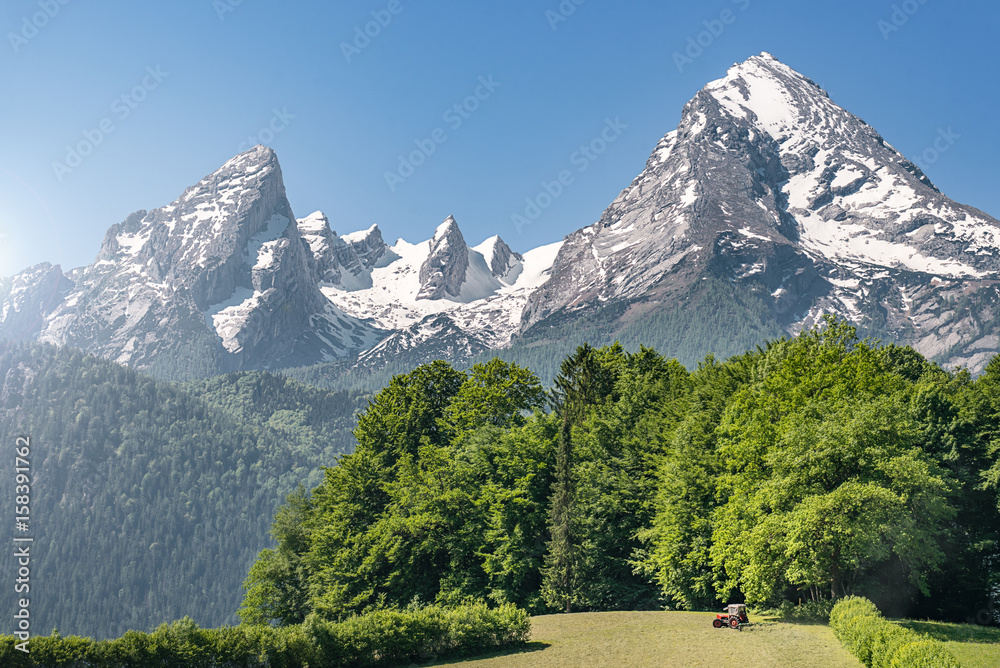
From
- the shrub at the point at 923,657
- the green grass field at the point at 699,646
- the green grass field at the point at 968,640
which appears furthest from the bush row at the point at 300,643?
the green grass field at the point at 968,640

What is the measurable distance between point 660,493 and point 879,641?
2649cm

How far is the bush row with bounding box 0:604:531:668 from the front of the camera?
3653cm

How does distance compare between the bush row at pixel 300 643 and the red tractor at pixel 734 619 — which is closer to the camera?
the bush row at pixel 300 643

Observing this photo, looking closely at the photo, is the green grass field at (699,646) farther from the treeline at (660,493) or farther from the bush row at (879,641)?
the treeline at (660,493)

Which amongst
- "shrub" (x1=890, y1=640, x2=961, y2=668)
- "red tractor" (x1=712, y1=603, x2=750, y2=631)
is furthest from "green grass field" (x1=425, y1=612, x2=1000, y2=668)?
"shrub" (x1=890, y1=640, x2=961, y2=668)

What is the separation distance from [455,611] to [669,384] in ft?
123

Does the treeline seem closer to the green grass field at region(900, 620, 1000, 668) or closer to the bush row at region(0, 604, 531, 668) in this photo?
the green grass field at region(900, 620, 1000, 668)

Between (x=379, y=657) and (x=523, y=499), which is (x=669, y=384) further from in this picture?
(x=379, y=657)

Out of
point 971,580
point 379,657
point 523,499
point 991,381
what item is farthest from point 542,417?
point 991,381

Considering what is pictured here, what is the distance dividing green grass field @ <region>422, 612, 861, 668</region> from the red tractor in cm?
62

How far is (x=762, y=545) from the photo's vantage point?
153ft

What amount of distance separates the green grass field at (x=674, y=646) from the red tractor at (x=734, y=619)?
0.62 metres

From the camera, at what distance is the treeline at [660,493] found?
46625 millimetres

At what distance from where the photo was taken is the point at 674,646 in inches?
1626
